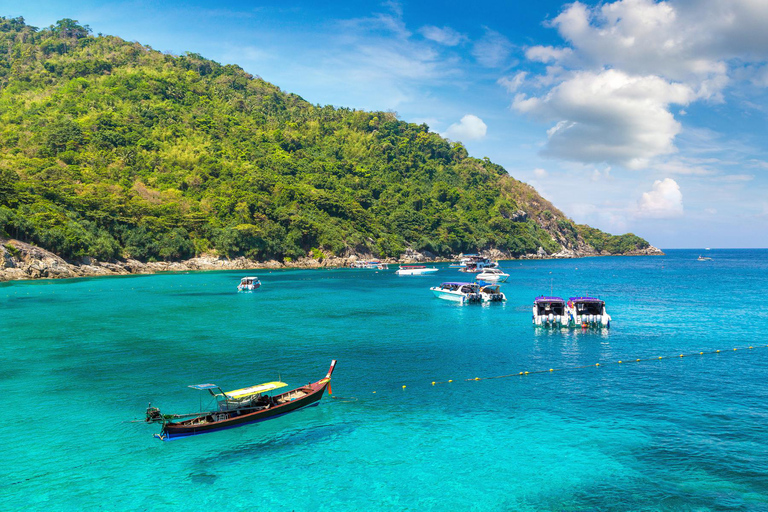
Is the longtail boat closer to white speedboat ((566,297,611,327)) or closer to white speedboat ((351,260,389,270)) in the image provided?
white speedboat ((566,297,611,327))

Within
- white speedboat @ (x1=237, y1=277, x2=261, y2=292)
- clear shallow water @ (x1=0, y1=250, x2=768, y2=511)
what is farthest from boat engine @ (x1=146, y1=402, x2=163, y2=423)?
white speedboat @ (x1=237, y1=277, x2=261, y2=292)

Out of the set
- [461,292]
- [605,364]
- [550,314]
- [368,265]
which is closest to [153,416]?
[605,364]

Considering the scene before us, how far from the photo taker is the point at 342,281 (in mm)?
116438

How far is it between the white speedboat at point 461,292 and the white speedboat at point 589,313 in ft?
77.4

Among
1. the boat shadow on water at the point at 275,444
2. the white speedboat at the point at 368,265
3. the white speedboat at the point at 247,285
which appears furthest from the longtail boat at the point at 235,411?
the white speedboat at the point at 368,265

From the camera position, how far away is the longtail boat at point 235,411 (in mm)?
21891

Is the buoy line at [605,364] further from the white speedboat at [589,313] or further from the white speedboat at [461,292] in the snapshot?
the white speedboat at [461,292]

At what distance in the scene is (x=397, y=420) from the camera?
24.9m

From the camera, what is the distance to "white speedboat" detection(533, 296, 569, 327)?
52.7 meters

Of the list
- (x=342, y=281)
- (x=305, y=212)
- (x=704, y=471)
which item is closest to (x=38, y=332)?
(x=704, y=471)

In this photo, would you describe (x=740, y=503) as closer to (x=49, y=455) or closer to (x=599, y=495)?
(x=599, y=495)

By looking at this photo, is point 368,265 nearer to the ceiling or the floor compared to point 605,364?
nearer to the ceiling

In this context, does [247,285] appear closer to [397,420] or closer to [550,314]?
[550,314]

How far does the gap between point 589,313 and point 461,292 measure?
2769 centimetres
